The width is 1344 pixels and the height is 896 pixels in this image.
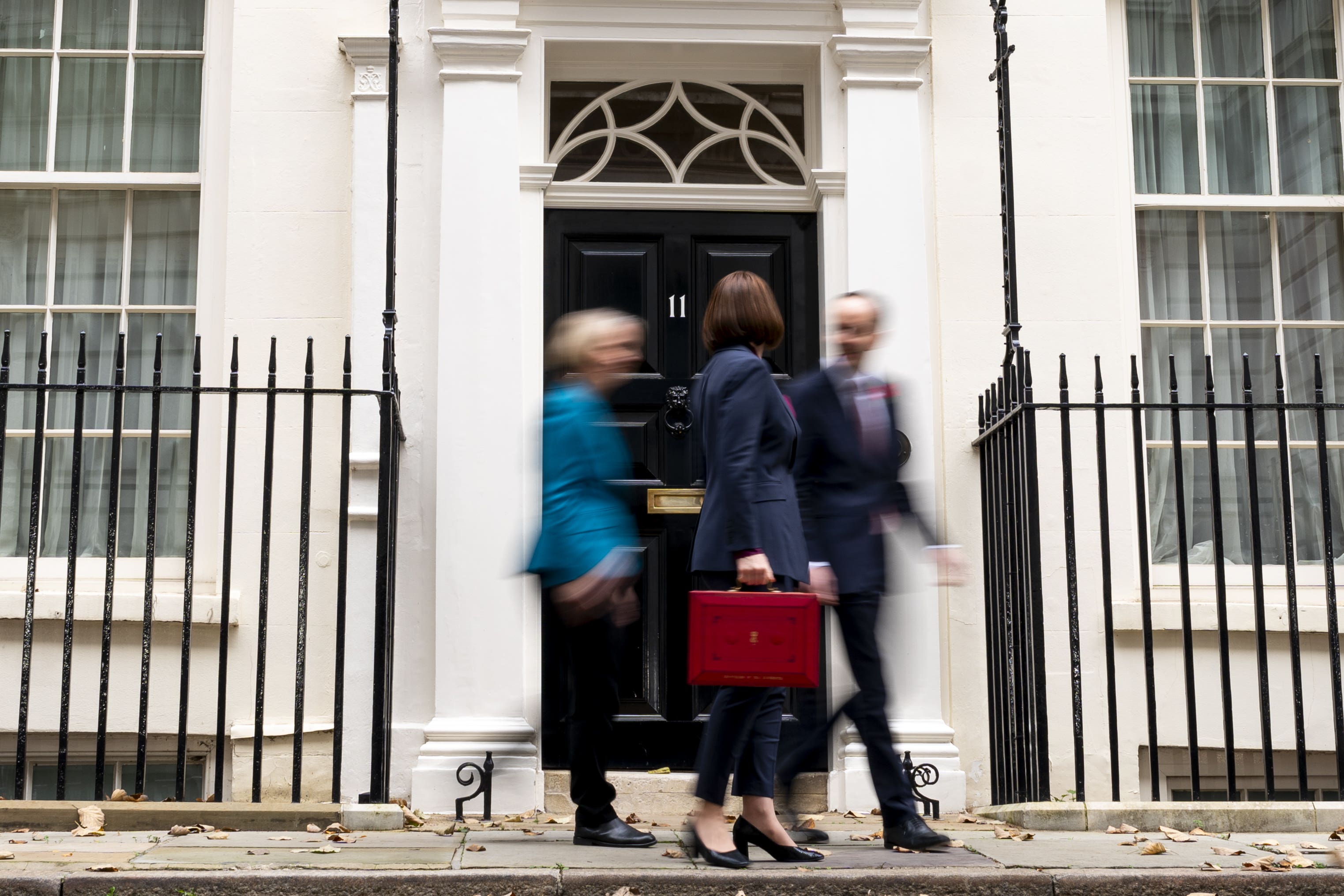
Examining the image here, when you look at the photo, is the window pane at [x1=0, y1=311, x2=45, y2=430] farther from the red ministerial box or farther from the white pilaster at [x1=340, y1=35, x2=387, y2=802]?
the red ministerial box

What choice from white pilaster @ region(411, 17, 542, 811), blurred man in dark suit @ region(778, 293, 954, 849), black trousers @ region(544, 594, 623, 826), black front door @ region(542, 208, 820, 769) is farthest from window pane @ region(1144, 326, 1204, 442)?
black trousers @ region(544, 594, 623, 826)

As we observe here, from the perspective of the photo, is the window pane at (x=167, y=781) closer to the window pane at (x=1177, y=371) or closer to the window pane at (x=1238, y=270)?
the window pane at (x=1177, y=371)

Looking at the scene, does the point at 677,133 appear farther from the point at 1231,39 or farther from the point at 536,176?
the point at 1231,39

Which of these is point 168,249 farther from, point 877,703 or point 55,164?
point 877,703

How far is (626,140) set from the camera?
674cm

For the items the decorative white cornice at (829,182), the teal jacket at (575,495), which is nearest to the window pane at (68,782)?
the teal jacket at (575,495)

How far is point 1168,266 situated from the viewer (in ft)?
22.2

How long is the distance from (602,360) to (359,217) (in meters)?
2.41

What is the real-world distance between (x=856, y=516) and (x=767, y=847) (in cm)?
102

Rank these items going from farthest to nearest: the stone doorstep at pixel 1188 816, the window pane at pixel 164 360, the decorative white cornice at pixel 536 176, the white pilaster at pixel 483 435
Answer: the window pane at pixel 164 360
the decorative white cornice at pixel 536 176
the white pilaster at pixel 483 435
the stone doorstep at pixel 1188 816

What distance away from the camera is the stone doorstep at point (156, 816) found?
4734mm

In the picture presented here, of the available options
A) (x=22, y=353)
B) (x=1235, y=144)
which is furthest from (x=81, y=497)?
(x=1235, y=144)

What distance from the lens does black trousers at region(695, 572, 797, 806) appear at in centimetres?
396

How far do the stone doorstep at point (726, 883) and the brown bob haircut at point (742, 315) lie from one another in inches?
60.8
